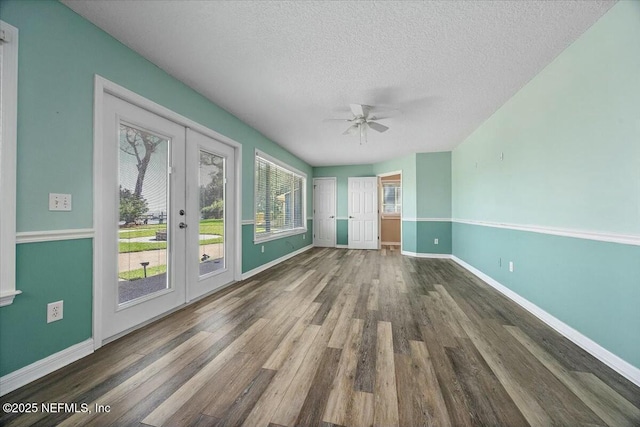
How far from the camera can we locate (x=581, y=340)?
1908mm

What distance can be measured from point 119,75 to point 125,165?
74 centimetres

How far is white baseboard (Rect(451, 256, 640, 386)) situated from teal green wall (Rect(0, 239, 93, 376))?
3.68 metres

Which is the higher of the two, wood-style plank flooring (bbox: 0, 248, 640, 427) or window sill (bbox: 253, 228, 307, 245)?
window sill (bbox: 253, 228, 307, 245)

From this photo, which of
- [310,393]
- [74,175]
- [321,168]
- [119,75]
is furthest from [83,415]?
[321,168]

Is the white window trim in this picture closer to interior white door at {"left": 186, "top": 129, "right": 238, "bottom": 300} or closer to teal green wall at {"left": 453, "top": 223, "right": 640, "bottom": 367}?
interior white door at {"left": 186, "top": 129, "right": 238, "bottom": 300}

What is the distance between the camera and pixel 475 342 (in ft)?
6.36

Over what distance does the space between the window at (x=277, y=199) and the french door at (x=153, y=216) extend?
3.69ft

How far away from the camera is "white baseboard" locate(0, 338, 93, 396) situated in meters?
1.39

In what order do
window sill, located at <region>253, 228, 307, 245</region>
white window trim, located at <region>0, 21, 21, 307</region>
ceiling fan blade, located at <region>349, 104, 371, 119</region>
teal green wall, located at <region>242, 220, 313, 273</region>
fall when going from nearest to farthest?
white window trim, located at <region>0, 21, 21, 307</region> < ceiling fan blade, located at <region>349, 104, 371, 119</region> < teal green wall, located at <region>242, 220, 313, 273</region> < window sill, located at <region>253, 228, 307, 245</region>

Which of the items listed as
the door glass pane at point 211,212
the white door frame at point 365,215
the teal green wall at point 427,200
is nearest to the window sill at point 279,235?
the door glass pane at point 211,212

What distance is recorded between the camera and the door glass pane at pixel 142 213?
211 cm

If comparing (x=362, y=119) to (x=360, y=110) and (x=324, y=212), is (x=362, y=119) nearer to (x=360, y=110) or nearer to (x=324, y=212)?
(x=360, y=110)

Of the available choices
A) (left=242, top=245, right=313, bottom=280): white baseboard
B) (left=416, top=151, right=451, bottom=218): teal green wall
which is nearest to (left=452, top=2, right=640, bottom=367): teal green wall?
(left=416, top=151, right=451, bottom=218): teal green wall

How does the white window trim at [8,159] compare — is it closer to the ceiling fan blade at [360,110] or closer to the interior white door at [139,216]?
the interior white door at [139,216]
